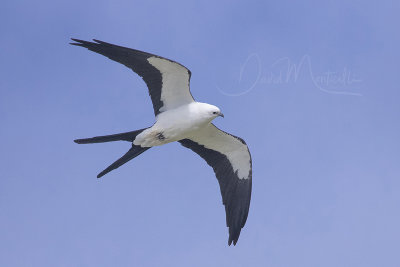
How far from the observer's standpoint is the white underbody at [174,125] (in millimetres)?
14477

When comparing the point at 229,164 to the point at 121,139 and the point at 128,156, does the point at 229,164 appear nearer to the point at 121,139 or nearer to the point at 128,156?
the point at 128,156

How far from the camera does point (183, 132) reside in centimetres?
1460

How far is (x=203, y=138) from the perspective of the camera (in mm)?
15539

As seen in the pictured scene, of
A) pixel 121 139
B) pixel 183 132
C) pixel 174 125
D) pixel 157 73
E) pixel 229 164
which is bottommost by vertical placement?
pixel 229 164

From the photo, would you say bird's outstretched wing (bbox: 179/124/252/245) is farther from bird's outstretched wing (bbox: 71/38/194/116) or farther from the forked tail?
the forked tail

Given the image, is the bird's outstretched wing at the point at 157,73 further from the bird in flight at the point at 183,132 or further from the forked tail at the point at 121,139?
the forked tail at the point at 121,139

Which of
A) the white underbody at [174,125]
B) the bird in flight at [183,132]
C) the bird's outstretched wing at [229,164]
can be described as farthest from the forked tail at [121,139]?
the bird's outstretched wing at [229,164]

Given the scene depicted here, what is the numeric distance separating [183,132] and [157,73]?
1.33m

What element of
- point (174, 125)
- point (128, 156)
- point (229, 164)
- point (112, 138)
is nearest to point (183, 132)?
point (174, 125)

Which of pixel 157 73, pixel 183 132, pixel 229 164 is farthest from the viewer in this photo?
pixel 229 164

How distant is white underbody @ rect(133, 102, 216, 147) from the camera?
14477 mm

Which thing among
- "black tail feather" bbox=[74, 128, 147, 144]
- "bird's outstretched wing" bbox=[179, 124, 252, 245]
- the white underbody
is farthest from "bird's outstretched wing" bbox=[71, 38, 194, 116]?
"bird's outstretched wing" bbox=[179, 124, 252, 245]

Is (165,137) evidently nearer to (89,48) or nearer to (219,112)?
(219,112)

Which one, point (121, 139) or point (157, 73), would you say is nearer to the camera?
point (157, 73)
